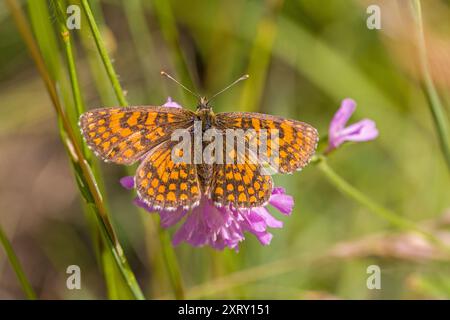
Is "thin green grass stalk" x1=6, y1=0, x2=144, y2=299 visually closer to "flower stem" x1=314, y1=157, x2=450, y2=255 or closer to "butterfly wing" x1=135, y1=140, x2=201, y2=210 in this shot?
"butterfly wing" x1=135, y1=140, x2=201, y2=210

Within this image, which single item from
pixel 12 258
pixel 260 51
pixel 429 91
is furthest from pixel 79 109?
pixel 260 51

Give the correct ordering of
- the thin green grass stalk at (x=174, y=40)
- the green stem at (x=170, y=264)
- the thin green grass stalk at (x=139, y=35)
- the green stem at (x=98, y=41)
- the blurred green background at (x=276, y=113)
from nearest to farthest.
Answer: the green stem at (x=98, y=41) → the green stem at (x=170, y=264) → the thin green grass stalk at (x=174, y=40) → the thin green grass stalk at (x=139, y=35) → the blurred green background at (x=276, y=113)

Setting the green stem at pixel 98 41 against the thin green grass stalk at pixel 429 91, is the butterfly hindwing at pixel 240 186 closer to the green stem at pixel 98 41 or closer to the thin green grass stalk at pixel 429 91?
the green stem at pixel 98 41

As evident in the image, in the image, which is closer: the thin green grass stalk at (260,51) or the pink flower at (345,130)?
the pink flower at (345,130)

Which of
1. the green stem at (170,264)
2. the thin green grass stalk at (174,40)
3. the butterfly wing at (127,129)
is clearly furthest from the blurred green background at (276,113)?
the butterfly wing at (127,129)

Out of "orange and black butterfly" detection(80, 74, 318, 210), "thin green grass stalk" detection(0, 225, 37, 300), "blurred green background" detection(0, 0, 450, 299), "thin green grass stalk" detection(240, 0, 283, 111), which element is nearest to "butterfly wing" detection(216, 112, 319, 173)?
"orange and black butterfly" detection(80, 74, 318, 210)
